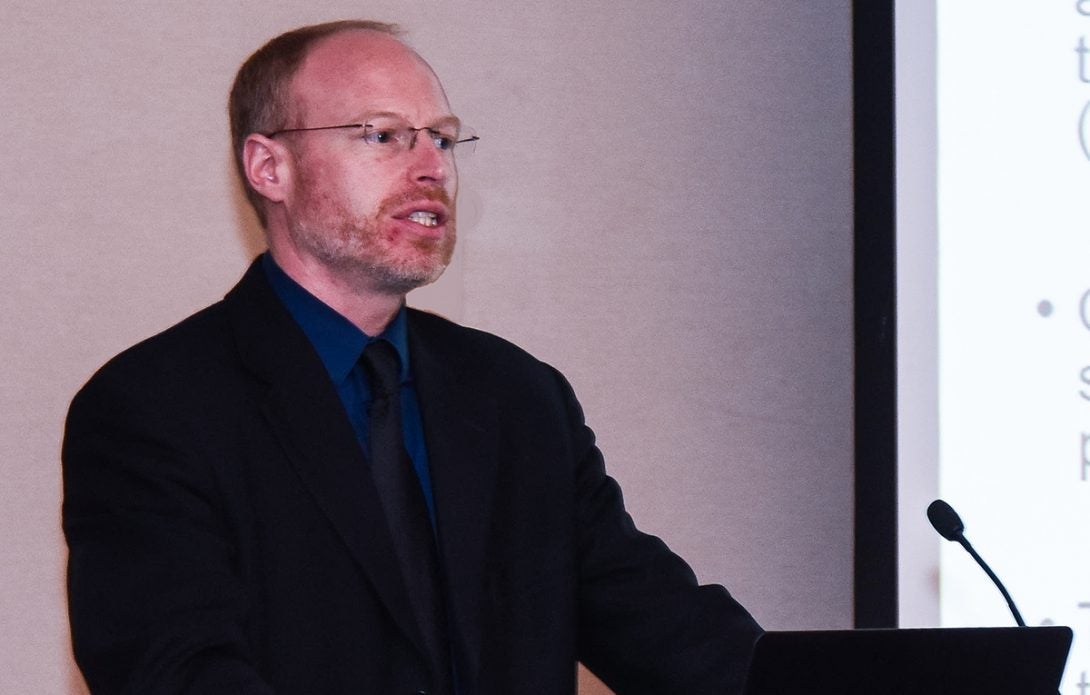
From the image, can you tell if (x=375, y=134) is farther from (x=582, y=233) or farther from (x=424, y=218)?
(x=582, y=233)

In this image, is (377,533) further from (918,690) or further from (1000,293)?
(1000,293)

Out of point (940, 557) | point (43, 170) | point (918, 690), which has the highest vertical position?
point (43, 170)

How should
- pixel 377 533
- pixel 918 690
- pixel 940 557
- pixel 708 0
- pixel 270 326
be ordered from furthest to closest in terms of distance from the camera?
pixel 708 0, pixel 940 557, pixel 270 326, pixel 377 533, pixel 918 690

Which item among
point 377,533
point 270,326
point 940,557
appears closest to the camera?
point 377,533

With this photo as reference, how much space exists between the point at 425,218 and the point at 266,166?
282mm

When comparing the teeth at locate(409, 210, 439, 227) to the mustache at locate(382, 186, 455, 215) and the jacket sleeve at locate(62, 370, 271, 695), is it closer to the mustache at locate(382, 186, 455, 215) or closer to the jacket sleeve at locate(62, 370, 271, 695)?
the mustache at locate(382, 186, 455, 215)

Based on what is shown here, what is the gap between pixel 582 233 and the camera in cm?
275

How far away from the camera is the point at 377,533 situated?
1.84 m

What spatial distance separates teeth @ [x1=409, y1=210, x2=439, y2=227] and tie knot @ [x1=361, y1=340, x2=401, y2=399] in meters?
0.18

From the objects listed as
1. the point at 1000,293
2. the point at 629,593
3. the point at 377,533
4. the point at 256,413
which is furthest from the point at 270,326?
the point at 1000,293

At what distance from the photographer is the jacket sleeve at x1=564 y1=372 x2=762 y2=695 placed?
1956 mm

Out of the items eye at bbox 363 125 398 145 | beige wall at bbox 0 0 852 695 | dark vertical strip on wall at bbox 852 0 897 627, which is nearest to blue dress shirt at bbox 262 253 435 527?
eye at bbox 363 125 398 145

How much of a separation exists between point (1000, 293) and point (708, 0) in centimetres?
86

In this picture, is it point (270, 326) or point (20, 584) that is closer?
point (270, 326)
